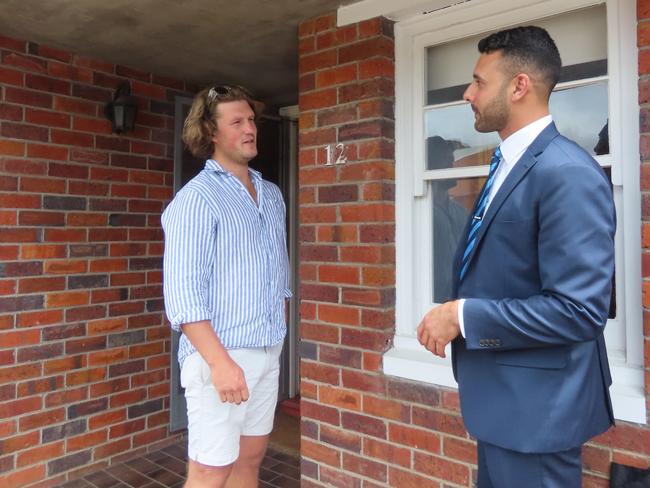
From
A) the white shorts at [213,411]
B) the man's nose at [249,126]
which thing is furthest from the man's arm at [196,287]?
the man's nose at [249,126]

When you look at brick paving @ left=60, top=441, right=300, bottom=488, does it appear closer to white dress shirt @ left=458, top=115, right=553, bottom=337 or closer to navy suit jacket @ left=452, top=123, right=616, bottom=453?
navy suit jacket @ left=452, top=123, right=616, bottom=453

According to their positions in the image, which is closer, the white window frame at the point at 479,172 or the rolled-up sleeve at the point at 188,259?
the rolled-up sleeve at the point at 188,259

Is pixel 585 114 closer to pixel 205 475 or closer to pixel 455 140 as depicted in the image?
pixel 455 140

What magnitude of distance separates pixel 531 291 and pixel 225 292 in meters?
1.11

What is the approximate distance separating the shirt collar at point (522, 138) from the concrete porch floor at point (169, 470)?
8.86ft

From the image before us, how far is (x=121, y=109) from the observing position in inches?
144

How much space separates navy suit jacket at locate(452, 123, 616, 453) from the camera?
4.04 feet

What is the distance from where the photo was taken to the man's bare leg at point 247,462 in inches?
88.1

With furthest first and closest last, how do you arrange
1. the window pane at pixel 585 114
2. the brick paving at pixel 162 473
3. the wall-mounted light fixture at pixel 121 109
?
1. the wall-mounted light fixture at pixel 121 109
2. the brick paving at pixel 162 473
3. the window pane at pixel 585 114

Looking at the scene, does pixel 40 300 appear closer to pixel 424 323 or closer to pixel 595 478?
pixel 424 323

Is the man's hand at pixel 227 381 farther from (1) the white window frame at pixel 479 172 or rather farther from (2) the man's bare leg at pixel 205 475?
(1) the white window frame at pixel 479 172

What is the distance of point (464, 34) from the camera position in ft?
8.32

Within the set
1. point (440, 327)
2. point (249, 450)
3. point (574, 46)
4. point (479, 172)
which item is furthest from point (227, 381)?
point (574, 46)

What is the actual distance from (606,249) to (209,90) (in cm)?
167
